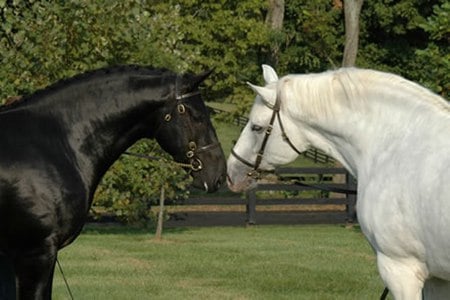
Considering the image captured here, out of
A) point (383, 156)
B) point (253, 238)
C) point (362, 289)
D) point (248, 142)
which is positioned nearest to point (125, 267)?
point (362, 289)

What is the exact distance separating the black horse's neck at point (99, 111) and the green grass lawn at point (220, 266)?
512cm

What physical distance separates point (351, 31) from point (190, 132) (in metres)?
29.8

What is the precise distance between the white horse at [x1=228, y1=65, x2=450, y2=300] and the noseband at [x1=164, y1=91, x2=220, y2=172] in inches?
10.4

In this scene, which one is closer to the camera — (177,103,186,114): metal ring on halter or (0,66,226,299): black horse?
(0,66,226,299): black horse

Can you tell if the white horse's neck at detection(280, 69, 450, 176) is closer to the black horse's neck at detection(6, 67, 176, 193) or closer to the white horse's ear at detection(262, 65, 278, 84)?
the white horse's ear at detection(262, 65, 278, 84)

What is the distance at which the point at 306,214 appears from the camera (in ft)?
85.2

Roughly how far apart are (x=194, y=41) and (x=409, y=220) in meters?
27.1

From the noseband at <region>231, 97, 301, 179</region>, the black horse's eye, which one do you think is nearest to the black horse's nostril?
the noseband at <region>231, 97, 301, 179</region>

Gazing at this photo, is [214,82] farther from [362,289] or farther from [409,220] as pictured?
[409,220]

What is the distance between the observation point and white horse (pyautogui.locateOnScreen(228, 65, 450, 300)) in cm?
661

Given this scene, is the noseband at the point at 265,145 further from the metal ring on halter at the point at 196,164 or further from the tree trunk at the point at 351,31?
the tree trunk at the point at 351,31

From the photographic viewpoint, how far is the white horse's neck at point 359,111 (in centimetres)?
699

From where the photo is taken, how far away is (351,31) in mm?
37000

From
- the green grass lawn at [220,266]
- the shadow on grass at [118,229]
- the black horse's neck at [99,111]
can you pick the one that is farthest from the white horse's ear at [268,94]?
the shadow on grass at [118,229]
